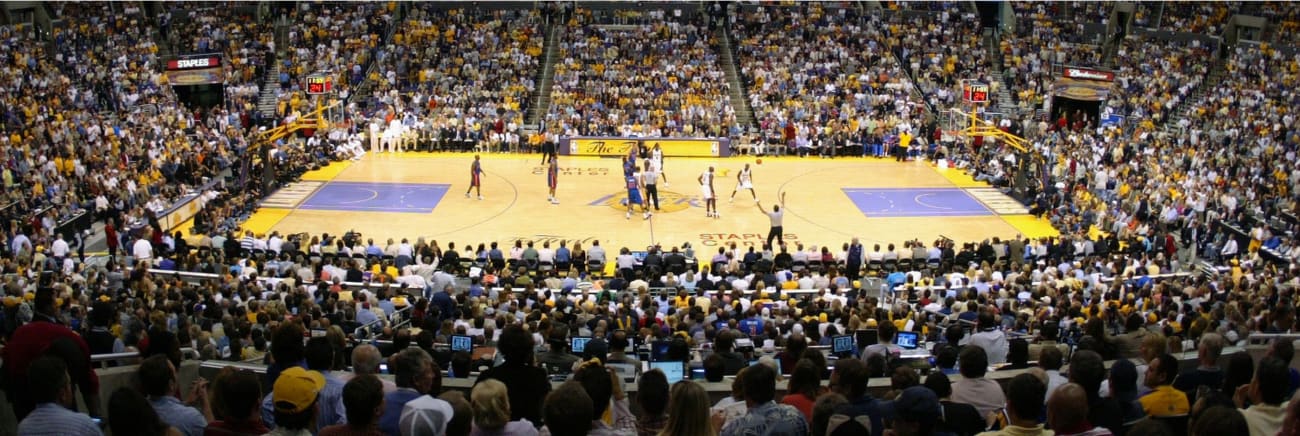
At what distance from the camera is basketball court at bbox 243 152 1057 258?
2750cm

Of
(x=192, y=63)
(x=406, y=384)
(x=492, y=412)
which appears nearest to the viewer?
(x=492, y=412)

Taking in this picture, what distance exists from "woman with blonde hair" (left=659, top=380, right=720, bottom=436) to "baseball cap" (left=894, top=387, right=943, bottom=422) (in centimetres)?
→ 112

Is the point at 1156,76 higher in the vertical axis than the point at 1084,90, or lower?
higher

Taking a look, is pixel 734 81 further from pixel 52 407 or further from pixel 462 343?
pixel 52 407

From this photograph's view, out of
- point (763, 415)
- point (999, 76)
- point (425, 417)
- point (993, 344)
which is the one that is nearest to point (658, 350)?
point (993, 344)

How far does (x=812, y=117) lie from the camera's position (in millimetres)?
40938

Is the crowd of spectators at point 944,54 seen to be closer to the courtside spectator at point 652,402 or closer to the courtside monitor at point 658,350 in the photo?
the courtside monitor at point 658,350

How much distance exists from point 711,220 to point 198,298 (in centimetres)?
1503

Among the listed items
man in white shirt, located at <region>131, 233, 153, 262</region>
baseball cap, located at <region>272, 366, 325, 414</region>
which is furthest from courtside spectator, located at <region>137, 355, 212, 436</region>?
man in white shirt, located at <region>131, 233, 153, 262</region>

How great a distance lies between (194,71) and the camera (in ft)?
125

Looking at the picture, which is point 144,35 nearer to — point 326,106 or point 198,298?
point 326,106

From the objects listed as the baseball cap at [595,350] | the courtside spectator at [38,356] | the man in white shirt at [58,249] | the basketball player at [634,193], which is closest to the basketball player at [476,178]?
the basketball player at [634,193]

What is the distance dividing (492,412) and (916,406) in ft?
7.66

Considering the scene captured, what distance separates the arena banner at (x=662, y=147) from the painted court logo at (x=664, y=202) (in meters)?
6.39
